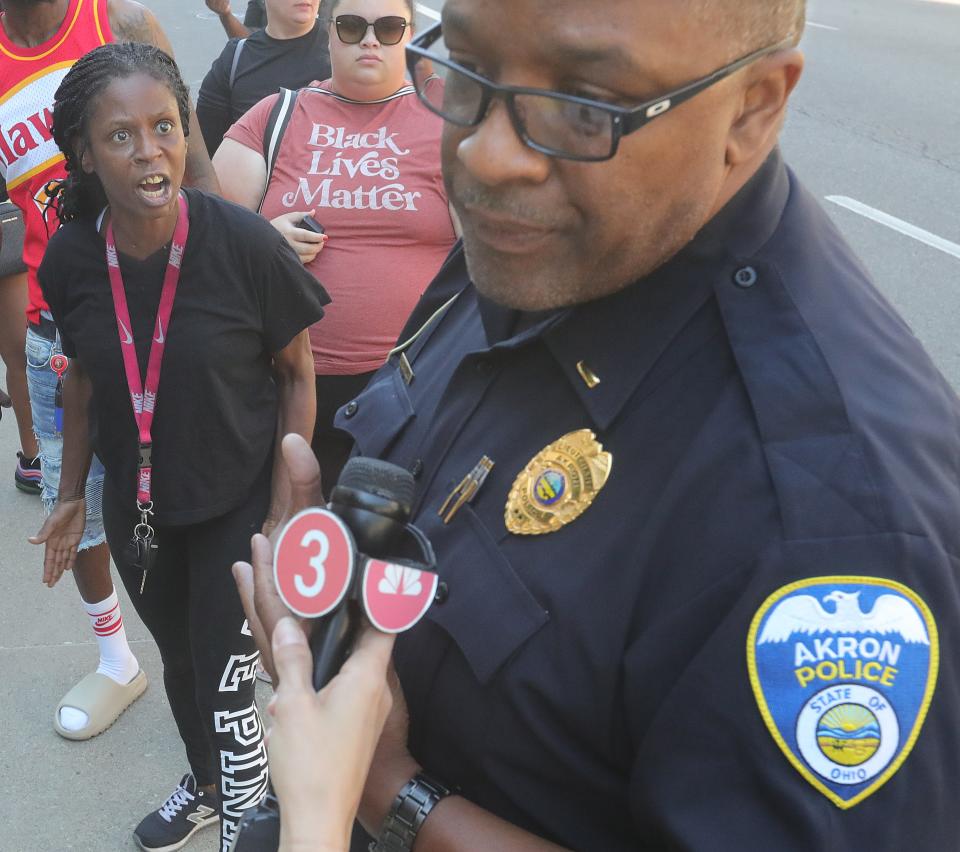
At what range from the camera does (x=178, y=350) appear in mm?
2689

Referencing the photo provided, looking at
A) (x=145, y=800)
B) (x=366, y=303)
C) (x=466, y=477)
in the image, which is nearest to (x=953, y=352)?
(x=366, y=303)

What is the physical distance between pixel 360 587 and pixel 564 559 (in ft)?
0.83

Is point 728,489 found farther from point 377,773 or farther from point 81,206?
point 81,206

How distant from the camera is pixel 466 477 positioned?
1.50m

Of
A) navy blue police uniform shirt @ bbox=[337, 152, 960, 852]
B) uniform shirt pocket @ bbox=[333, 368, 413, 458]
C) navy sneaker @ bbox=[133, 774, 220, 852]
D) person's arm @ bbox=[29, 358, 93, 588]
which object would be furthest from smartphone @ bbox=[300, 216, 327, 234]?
navy blue police uniform shirt @ bbox=[337, 152, 960, 852]

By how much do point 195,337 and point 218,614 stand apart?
0.68 metres

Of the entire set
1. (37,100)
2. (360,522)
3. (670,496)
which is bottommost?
(37,100)

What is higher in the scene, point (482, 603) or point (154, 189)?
point (482, 603)

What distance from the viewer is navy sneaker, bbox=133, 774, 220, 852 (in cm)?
320

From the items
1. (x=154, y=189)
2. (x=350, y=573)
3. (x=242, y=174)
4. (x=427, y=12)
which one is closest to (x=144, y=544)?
(x=154, y=189)

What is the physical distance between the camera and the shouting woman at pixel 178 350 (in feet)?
8.89

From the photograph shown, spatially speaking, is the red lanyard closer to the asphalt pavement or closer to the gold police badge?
the asphalt pavement

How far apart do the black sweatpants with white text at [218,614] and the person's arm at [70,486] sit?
17cm

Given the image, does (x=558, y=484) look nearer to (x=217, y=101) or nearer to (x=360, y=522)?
(x=360, y=522)
